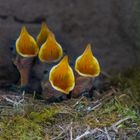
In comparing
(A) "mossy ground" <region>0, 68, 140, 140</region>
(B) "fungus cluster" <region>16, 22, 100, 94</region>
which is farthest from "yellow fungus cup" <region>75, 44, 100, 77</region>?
(A) "mossy ground" <region>0, 68, 140, 140</region>

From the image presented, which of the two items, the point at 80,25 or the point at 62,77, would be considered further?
the point at 80,25

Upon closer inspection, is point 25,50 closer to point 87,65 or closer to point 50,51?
point 50,51

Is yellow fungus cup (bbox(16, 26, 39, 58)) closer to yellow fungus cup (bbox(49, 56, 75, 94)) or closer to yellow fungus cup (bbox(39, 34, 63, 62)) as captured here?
yellow fungus cup (bbox(39, 34, 63, 62))

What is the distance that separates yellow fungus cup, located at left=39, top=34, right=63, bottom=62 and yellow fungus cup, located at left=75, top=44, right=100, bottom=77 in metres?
0.09

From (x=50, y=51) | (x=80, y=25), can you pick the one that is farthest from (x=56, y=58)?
(x=80, y=25)

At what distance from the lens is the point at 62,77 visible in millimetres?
2070

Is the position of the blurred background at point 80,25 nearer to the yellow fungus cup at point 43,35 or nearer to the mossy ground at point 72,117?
the yellow fungus cup at point 43,35

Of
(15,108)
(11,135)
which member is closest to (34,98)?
(15,108)

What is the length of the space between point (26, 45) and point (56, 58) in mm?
135

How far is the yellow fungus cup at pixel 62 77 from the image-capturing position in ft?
6.70

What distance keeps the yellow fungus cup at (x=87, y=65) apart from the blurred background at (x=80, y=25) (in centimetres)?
12

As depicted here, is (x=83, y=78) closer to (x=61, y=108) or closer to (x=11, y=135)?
(x=61, y=108)

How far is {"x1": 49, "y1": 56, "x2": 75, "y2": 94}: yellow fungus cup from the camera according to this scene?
6.70 ft

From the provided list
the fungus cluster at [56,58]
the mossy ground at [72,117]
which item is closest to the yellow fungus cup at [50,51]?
the fungus cluster at [56,58]
